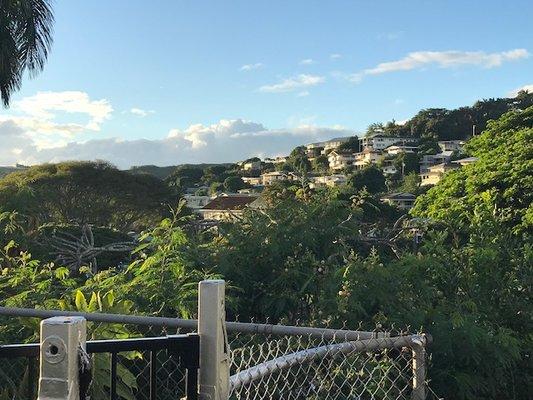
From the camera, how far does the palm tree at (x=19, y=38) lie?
11820 millimetres

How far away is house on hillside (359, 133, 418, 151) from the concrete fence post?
3965 inches

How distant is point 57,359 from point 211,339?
0.37 m

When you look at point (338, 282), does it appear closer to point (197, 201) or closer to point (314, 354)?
point (314, 354)

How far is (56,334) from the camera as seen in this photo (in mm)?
1095

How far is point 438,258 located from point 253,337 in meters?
1.52

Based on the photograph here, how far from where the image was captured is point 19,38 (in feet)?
39.9

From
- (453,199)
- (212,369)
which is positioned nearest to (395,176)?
(453,199)

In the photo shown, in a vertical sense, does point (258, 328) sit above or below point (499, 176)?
above

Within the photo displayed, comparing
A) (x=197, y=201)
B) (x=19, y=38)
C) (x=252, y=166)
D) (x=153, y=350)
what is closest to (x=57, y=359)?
(x=153, y=350)

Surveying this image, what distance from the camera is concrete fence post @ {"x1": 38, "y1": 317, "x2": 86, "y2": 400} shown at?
3.58 ft

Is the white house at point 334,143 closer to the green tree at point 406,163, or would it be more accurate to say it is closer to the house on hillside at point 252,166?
the house on hillside at point 252,166

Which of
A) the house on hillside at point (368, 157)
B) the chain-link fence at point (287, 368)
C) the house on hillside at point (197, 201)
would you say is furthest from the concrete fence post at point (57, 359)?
the house on hillside at point (368, 157)

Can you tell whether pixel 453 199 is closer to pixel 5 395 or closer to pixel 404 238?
pixel 404 238

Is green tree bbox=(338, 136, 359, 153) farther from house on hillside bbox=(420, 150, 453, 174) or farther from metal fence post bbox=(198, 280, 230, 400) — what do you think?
metal fence post bbox=(198, 280, 230, 400)
